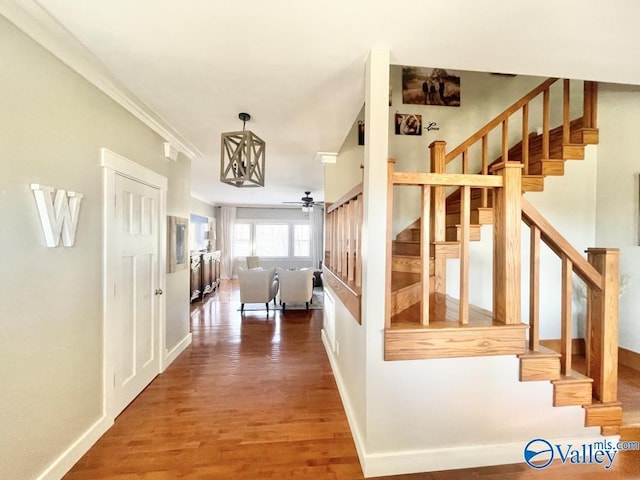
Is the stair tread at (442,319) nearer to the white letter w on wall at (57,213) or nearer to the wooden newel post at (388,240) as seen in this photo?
the wooden newel post at (388,240)

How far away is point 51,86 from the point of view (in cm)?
144

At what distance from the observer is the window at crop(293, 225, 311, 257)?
354 inches

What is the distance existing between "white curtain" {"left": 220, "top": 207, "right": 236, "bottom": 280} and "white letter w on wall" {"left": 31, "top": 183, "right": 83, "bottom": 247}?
7029 millimetres

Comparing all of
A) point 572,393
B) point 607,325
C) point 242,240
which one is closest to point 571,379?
point 572,393

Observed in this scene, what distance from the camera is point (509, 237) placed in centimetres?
152

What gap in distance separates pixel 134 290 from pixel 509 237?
9.27ft

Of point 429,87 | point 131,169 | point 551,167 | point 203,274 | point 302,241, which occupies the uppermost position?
point 429,87

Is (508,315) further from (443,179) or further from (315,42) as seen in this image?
(315,42)

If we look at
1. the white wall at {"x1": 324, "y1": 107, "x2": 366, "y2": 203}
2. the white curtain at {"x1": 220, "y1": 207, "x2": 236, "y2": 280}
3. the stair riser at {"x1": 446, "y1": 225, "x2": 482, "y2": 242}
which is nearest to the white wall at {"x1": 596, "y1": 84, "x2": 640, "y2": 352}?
the stair riser at {"x1": 446, "y1": 225, "x2": 482, "y2": 242}

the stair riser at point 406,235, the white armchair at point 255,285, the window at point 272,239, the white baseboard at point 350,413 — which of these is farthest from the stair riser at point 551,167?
the window at point 272,239

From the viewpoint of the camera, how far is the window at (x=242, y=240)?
8.67 m

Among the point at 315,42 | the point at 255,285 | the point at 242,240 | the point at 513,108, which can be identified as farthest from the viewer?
the point at 242,240

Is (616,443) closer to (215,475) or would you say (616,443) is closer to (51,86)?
(215,475)

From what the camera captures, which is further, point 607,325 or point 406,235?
point 406,235
